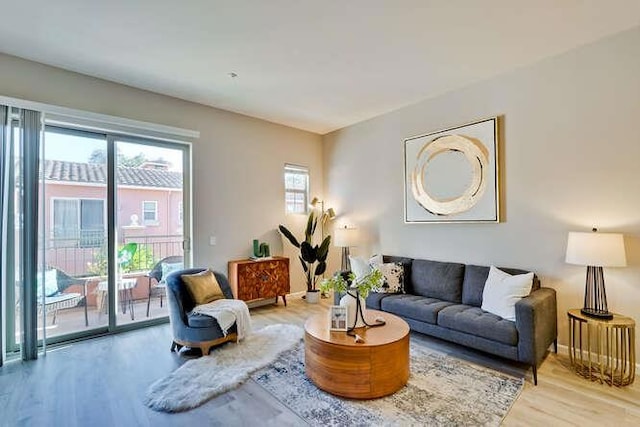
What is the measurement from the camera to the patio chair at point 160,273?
420 cm

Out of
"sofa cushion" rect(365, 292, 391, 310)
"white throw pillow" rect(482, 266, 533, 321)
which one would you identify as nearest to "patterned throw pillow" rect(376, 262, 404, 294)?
"sofa cushion" rect(365, 292, 391, 310)

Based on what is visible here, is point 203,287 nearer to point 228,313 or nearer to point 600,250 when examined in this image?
point 228,313

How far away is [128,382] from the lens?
268 cm

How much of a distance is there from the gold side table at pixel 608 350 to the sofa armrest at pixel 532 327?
24cm

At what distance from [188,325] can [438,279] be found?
9.61 feet

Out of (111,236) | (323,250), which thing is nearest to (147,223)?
(111,236)

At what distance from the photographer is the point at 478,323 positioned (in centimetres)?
300

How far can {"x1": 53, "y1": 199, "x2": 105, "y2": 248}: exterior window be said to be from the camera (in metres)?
3.53

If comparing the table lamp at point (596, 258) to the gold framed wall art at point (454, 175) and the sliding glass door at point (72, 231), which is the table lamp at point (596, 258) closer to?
the gold framed wall art at point (454, 175)

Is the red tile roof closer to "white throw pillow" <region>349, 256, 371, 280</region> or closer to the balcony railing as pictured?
the balcony railing

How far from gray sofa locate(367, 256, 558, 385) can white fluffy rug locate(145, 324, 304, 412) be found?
1.39 m

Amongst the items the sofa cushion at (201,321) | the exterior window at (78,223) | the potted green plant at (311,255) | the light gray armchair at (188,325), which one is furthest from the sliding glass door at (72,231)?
the potted green plant at (311,255)

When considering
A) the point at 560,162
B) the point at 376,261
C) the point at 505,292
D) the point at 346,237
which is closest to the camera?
the point at 505,292

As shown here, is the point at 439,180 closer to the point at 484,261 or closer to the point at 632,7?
the point at 484,261
